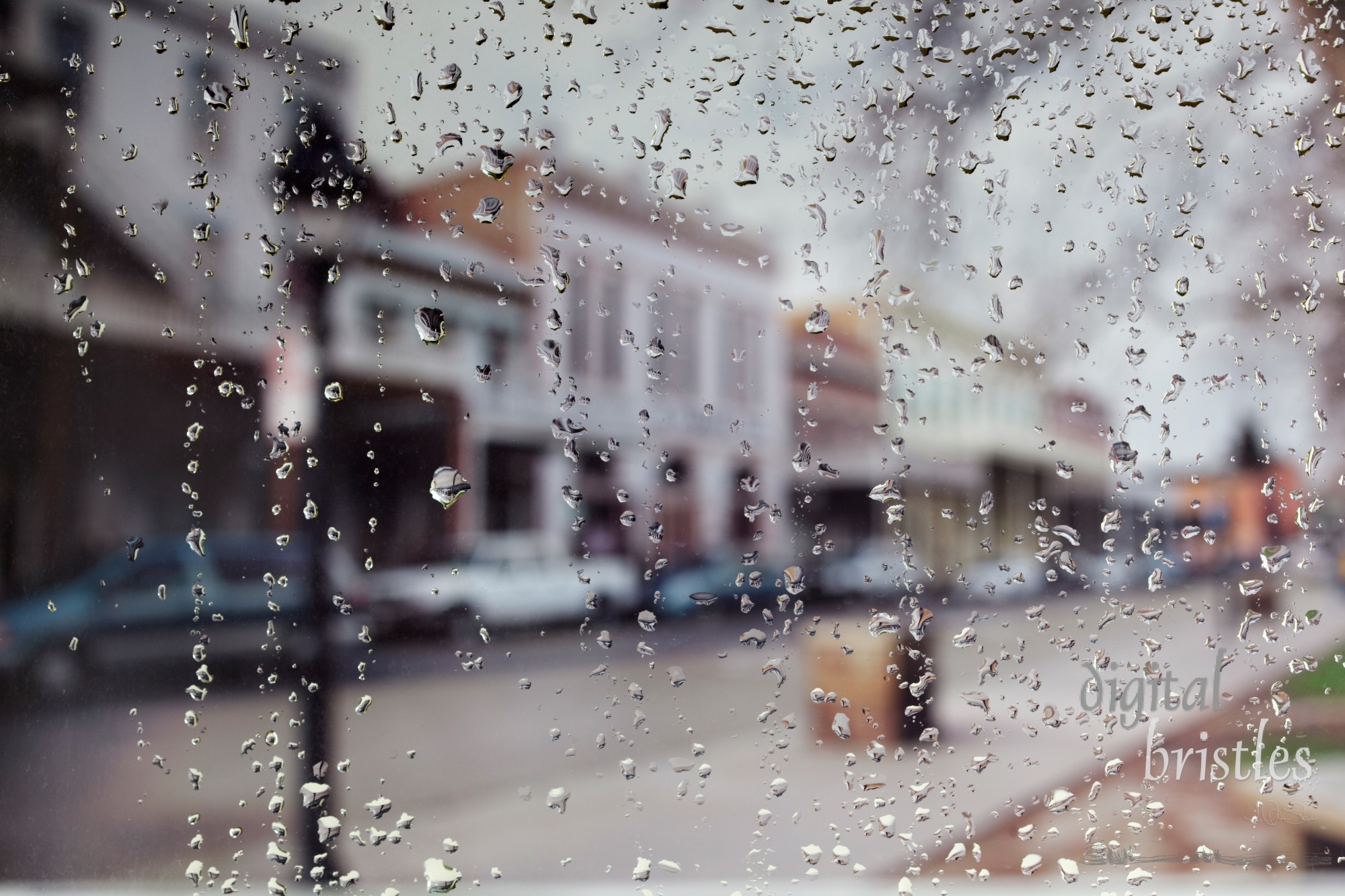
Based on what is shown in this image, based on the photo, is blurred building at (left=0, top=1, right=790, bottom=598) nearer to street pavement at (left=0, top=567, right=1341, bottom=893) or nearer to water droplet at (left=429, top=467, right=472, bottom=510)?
water droplet at (left=429, top=467, right=472, bottom=510)

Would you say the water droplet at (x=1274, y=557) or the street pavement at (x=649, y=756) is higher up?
the water droplet at (x=1274, y=557)

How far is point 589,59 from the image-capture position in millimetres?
1349

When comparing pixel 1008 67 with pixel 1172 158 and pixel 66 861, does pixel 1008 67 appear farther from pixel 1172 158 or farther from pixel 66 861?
pixel 66 861

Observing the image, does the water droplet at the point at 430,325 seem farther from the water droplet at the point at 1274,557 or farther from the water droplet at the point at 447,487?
the water droplet at the point at 1274,557

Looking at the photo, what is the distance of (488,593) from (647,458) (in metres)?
0.34

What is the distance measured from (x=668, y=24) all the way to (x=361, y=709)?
49.3 inches

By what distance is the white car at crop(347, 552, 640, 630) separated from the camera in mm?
1312

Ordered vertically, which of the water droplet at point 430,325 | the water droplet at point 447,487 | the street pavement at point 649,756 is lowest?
the street pavement at point 649,756

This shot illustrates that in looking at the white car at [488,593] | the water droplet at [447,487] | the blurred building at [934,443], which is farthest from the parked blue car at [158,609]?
the blurred building at [934,443]

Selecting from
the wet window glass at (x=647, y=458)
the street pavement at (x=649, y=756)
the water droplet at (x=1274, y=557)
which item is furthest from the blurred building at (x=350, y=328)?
the water droplet at (x=1274, y=557)

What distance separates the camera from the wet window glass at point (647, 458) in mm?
1325

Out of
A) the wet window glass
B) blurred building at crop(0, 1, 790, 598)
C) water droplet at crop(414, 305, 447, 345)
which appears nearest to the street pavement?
the wet window glass

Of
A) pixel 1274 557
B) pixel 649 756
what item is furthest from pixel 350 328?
pixel 1274 557

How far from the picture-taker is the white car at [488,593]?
1312 millimetres
